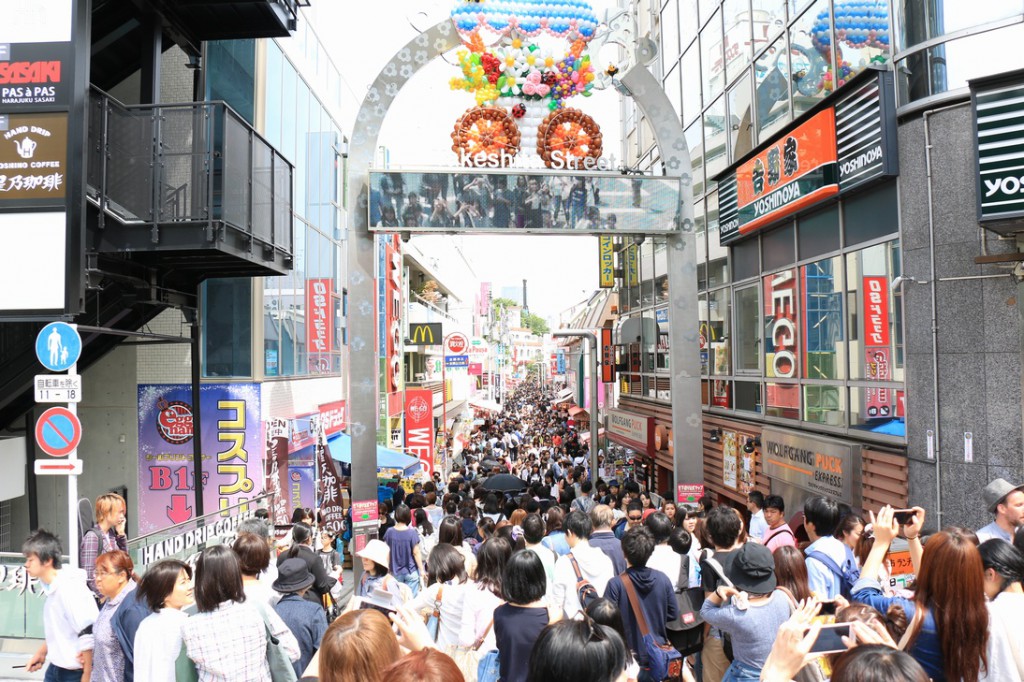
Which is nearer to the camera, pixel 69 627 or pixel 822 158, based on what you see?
pixel 69 627

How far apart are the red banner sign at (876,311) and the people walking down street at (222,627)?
7.88m

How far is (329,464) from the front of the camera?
15.3 metres

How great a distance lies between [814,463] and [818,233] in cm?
339

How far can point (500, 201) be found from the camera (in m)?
11.7

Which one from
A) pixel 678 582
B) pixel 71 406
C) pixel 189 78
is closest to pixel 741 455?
pixel 678 582

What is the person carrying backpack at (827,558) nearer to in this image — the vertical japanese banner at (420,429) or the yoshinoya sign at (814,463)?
the yoshinoya sign at (814,463)

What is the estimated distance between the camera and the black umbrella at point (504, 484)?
593 inches

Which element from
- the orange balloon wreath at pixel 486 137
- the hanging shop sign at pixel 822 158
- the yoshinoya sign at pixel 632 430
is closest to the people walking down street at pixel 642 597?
the hanging shop sign at pixel 822 158

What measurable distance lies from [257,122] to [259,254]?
3997 millimetres

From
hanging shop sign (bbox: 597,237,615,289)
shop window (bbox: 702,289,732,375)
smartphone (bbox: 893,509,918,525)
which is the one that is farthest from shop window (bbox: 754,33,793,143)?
hanging shop sign (bbox: 597,237,615,289)

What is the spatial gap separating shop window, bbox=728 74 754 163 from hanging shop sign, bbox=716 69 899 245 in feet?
2.31

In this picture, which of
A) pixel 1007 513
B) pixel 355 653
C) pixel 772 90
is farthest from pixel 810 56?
pixel 355 653

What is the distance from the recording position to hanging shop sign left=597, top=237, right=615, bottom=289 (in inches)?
894

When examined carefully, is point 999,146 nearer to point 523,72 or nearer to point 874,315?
point 874,315
